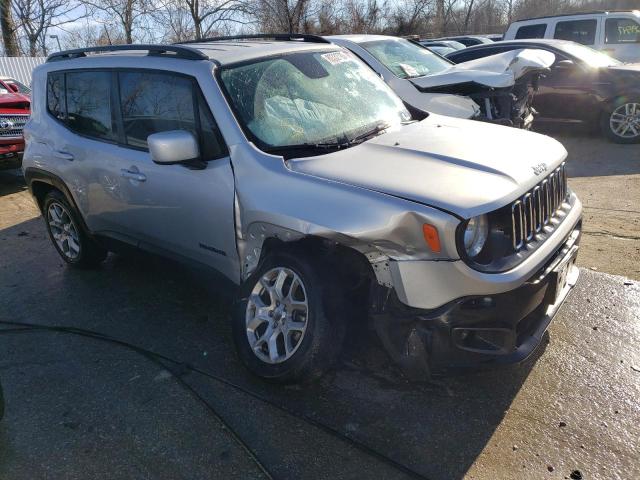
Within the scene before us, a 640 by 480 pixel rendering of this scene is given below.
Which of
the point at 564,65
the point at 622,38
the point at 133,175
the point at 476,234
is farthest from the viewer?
the point at 622,38

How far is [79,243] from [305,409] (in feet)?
9.85

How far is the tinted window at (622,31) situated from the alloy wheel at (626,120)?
359 cm

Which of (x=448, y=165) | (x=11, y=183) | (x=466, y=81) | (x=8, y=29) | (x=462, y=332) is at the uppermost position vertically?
(x=8, y=29)

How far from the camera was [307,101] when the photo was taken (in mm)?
3680

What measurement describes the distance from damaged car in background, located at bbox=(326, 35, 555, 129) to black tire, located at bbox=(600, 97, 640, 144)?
2052 mm

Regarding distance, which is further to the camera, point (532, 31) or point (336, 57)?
point (532, 31)

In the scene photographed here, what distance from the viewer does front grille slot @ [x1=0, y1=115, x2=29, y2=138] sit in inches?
348

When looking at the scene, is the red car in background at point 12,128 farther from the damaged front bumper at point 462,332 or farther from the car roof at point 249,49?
the damaged front bumper at point 462,332

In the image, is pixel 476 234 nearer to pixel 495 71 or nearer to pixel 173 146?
pixel 173 146

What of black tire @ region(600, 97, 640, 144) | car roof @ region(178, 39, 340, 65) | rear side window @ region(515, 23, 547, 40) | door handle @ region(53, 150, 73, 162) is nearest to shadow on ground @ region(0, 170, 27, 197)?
door handle @ region(53, 150, 73, 162)

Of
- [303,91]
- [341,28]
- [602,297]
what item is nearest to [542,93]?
[602,297]

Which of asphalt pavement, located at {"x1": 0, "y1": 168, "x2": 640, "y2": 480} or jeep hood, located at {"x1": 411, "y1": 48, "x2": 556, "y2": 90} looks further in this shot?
jeep hood, located at {"x1": 411, "y1": 48, "x2": 556, "y2": 90}

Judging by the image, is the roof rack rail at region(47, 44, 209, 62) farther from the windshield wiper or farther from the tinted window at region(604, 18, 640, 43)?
the tinted window at region(604, 18, 640, 43)

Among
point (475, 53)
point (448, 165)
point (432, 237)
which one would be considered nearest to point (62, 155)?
point (448, 165)
